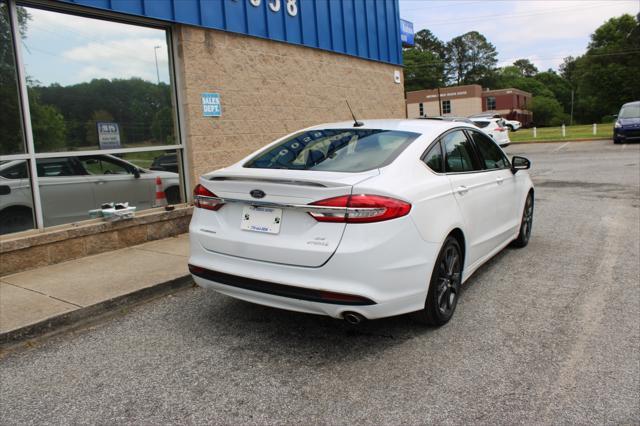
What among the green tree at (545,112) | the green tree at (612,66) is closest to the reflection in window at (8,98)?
the green tree at (612,66)

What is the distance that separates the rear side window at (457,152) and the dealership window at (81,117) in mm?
4497

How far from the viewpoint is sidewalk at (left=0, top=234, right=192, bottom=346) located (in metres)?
4.30

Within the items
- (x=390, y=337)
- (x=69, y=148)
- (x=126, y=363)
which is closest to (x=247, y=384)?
(x=126, y=363)

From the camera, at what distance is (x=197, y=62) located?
8.00 metres

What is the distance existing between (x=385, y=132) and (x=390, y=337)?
168cm

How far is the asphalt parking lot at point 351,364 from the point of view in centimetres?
304

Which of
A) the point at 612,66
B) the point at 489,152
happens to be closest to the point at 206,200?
the point at 489,152

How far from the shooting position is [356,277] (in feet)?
11.2

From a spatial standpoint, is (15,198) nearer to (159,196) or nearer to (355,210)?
(159,196)

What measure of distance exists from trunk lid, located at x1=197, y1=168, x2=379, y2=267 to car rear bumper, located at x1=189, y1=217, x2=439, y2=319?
74mm

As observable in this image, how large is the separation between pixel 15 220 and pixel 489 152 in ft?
17.3

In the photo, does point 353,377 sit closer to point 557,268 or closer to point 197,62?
point 557,268

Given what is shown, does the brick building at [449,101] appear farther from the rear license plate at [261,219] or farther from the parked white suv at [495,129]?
the rear license plate at [261,219]

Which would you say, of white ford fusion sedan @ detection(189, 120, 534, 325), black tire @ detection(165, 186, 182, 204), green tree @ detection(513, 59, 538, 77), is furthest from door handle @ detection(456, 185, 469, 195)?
green tree @ detection(513, 59, 538, 77)
